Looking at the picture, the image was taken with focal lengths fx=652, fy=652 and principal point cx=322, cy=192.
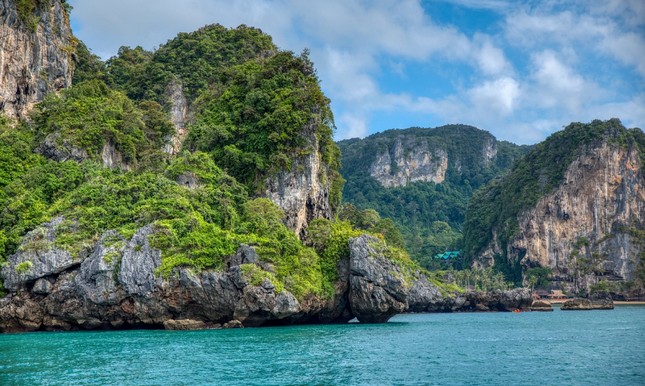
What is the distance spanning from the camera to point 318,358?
29.5 m

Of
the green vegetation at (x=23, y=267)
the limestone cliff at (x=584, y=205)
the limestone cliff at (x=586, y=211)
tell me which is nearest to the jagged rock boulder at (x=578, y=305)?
the limestone cliff at (x=584, y=205)

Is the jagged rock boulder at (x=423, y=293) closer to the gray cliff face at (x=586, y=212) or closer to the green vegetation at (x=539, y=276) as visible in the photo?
the green vegetation at (x=539, y=276)

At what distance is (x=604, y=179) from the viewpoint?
125m

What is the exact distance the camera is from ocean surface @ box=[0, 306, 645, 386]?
2455 centimetres

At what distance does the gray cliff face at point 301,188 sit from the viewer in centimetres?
5778

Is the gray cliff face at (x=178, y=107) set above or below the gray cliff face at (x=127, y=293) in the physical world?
above

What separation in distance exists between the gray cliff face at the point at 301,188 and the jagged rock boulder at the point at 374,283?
871 cm

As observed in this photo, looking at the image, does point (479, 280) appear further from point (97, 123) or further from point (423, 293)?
point (97, 123)

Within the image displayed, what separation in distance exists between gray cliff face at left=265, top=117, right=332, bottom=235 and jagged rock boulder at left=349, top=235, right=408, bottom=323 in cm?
871

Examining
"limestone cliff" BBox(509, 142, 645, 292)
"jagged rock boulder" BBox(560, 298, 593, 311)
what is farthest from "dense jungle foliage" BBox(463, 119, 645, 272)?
"jagged rock boulder" BBox(560, 298, 593, 311)

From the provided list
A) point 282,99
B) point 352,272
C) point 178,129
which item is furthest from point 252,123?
point 352,272

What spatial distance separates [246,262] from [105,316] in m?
10.1

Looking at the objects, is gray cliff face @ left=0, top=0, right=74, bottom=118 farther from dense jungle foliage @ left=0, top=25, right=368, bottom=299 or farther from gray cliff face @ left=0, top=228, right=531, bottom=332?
gray cliff face @ left=0, top=228, right=531, bottom=332

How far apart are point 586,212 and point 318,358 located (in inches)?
4300
